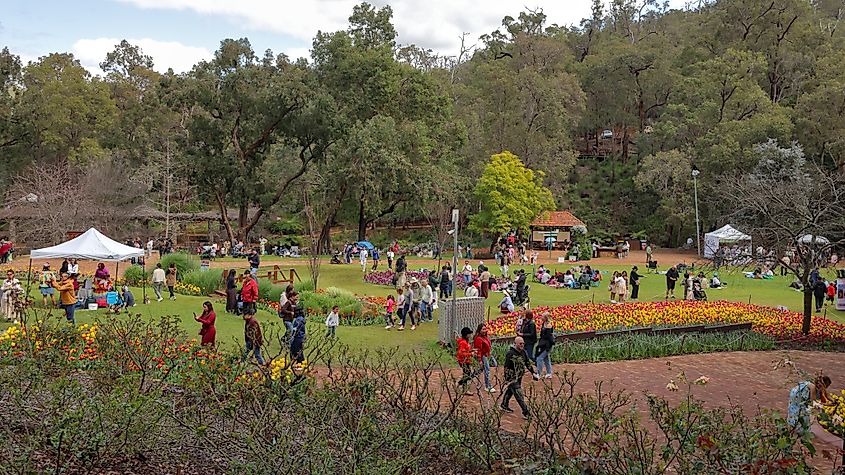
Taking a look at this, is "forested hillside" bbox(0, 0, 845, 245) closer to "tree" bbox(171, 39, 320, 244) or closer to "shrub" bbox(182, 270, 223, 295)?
"tree" bbox(171, 39, 320, 244)

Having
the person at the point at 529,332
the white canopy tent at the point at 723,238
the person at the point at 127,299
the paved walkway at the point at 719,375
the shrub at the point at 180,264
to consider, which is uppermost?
the white canopy tent at the point at 723,238

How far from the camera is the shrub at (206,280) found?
22.4 m

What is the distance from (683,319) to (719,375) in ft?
11.7

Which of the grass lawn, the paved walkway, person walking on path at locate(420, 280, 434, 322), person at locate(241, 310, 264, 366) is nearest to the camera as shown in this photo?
person at locate(241, 310, 264, 366)

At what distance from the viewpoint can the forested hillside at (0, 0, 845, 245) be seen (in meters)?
39.4

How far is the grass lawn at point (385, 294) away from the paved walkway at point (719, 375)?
11.5 feet

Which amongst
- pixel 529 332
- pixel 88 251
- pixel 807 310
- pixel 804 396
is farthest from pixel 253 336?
pixel 807 310

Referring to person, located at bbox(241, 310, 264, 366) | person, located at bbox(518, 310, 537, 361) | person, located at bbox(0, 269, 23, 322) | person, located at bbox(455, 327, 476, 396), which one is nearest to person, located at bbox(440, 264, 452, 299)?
person, located at bbox(518, 310, 537, 361)

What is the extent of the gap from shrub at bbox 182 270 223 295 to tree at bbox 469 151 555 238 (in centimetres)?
2008

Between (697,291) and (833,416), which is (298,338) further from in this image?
(697,291)

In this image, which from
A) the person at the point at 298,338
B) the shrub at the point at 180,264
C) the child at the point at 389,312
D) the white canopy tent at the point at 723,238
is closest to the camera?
the person at the point at 298,338

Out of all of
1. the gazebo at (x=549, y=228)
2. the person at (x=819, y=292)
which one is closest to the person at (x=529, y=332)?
the person at (x=819, y=292)

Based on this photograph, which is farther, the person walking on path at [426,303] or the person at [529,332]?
the person walking on path at [426,303]

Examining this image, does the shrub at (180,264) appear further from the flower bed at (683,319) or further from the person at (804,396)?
the person at (804,396)
